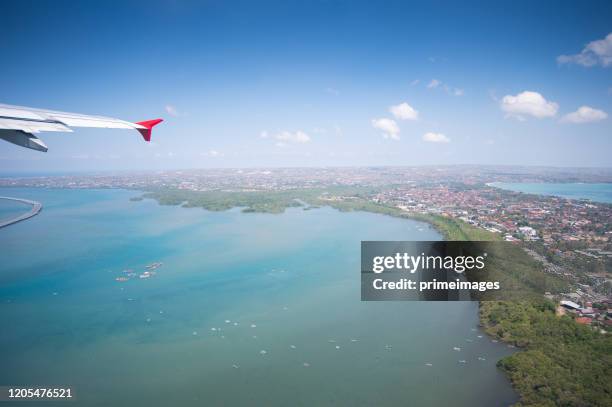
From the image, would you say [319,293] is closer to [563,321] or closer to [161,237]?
[563,321]

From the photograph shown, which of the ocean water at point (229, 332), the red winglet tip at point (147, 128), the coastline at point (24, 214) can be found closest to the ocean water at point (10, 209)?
the coastline at point (24, 214)

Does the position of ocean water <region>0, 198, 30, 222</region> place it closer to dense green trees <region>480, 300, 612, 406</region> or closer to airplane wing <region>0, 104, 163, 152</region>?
airplane wing <region>0, 104, 163, 152</region>

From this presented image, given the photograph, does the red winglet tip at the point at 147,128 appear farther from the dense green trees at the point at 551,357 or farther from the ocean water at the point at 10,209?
the ocean water at the point at 10,209

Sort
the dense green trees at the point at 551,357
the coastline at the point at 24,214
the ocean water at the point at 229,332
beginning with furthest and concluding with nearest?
the coastline at the point at 24,214
the ocean water at the point at 229,332
the dense green trees at the point at 551,357

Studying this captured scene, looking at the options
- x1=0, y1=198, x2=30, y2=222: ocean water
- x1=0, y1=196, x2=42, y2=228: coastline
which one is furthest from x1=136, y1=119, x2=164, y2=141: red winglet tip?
x1=0, y1=198, x2=30, y2=222: ocean water

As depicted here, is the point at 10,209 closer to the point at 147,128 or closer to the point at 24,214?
the point at 24,214

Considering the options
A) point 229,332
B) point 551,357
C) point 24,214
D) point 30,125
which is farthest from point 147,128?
point 24,214
